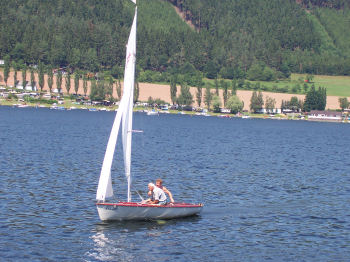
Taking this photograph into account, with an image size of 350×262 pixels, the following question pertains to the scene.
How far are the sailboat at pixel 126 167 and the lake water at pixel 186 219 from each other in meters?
0.86

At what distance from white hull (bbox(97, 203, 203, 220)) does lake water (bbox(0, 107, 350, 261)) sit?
0.61 meters

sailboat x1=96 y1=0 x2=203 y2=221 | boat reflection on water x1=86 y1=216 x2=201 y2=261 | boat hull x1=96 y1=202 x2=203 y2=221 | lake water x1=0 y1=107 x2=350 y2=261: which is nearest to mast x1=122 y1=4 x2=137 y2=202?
sailboat x1=96 y1=0 x2=203 y2=221

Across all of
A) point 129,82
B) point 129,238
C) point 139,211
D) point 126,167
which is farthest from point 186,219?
point 129,82

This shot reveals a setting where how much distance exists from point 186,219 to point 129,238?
7666 mm

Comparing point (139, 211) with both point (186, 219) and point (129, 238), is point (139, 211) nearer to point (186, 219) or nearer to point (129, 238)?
point (129, 238)

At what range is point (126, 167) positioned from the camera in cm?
4488

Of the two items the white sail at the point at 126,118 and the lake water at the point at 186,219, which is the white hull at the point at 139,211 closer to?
the lake water at the point at 186,219

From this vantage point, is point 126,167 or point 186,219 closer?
point 126,167

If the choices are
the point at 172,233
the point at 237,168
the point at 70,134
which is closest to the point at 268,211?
the point at 172,233

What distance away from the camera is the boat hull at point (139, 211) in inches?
1734

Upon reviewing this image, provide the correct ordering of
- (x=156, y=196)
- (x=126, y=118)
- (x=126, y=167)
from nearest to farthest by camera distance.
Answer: (x=126, y=118)
(x=126, y=167)
(x=156, y=196)

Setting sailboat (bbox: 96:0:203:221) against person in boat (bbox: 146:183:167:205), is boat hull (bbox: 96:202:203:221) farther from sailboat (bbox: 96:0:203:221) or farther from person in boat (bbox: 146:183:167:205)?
person in boat (bbox: 146:183:167:205)

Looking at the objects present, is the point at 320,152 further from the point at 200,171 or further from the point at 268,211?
the point at 268,211

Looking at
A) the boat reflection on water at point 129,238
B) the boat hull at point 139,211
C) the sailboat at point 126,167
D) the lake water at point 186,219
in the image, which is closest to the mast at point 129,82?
the sailboat at point 126,167
